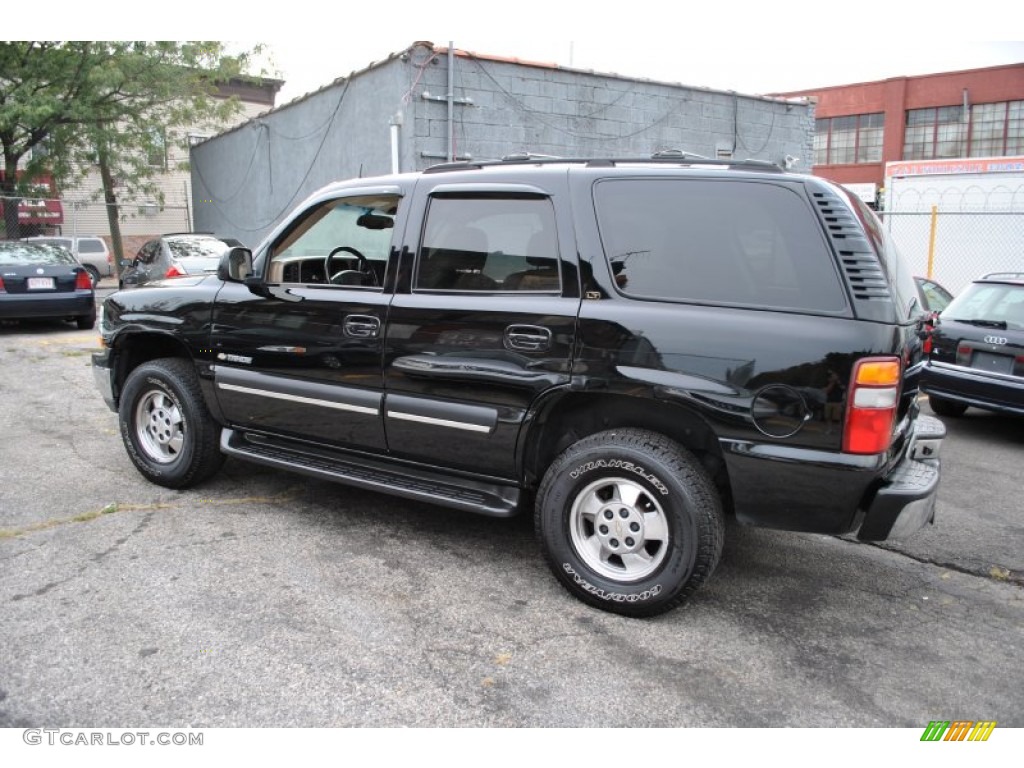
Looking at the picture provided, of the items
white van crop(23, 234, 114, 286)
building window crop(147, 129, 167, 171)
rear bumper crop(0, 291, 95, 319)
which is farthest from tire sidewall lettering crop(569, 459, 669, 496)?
white van crop(23, 234, 114, 286)

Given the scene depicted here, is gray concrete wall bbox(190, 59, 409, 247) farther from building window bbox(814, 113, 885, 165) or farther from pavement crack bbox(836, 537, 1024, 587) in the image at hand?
building window bbox(814, 113, 885, 165)

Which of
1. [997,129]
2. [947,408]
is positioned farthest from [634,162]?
[997,129]

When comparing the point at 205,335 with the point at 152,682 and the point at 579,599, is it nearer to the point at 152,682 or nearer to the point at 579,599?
the point at 152,682

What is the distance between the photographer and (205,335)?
462 centimetres

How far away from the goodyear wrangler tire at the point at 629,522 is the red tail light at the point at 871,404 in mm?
609

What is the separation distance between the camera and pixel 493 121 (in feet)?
39.7

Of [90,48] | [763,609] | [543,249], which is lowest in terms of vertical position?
[763,609]

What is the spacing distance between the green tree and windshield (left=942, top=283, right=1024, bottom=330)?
17.8 meters

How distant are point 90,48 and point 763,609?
20.1 meters

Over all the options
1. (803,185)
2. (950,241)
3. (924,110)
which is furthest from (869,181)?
(803,185)

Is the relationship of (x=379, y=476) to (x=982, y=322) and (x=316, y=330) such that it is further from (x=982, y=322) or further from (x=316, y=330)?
(x=982, y=322)

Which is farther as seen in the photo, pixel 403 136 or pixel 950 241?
pixel 950 241

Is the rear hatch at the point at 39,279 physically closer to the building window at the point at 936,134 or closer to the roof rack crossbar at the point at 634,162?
the roof rack crossbar at the point at 634,162

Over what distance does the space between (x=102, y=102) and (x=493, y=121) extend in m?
12.2
